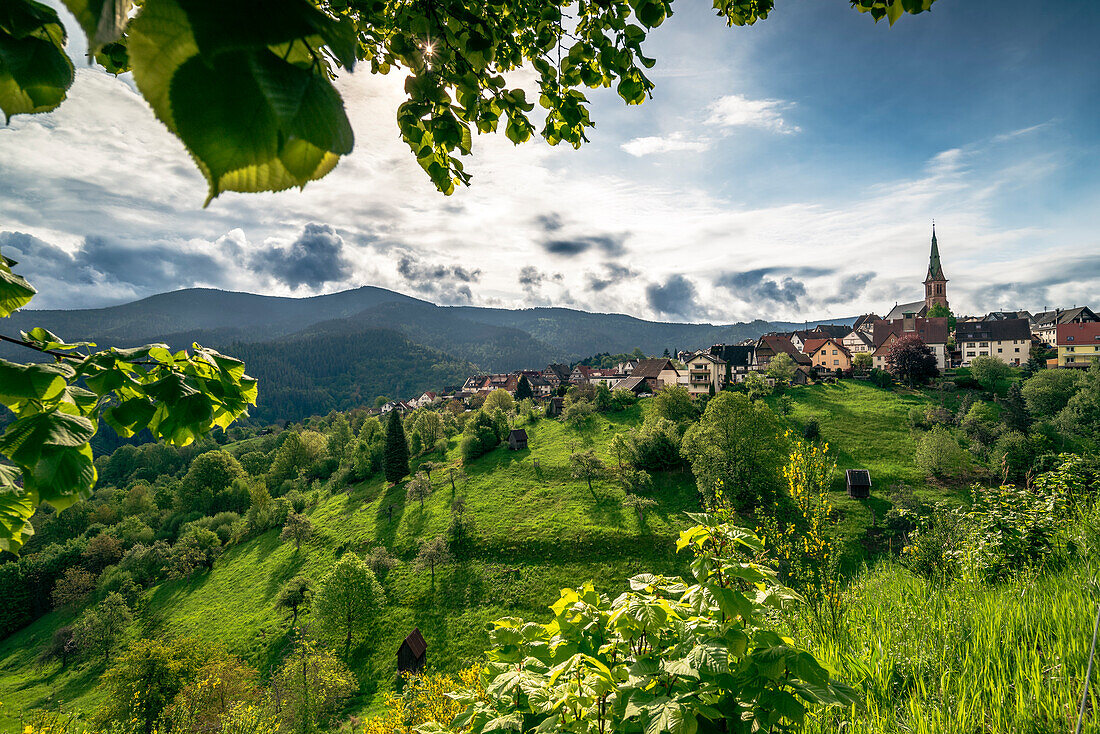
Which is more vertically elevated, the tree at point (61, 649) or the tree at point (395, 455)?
the tree at point (395, 455)

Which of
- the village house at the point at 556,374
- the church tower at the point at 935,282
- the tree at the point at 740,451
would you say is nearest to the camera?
the tree at the point at 740,451

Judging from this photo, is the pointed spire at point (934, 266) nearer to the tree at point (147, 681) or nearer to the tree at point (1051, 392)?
the tree at point (1051, 392)

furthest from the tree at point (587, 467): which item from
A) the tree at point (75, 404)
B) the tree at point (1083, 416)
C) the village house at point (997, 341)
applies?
the village house at point (997, 341)

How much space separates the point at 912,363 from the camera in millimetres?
47906

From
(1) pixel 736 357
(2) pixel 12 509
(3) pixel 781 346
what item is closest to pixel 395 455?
(1) pixel 736 357

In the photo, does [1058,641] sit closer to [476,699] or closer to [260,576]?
[476,699]

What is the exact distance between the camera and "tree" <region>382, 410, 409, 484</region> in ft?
160

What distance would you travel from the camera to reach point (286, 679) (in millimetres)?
23484

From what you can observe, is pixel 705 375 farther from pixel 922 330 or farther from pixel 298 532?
pixel 298 532

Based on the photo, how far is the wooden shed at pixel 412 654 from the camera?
24.3 meters

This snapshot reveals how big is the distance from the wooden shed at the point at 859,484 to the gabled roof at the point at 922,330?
4398cm

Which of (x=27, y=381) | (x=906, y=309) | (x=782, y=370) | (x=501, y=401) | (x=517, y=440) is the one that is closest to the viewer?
(x=27, y=381)

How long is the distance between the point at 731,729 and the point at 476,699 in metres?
1.32

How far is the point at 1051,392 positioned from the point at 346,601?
197 feet
